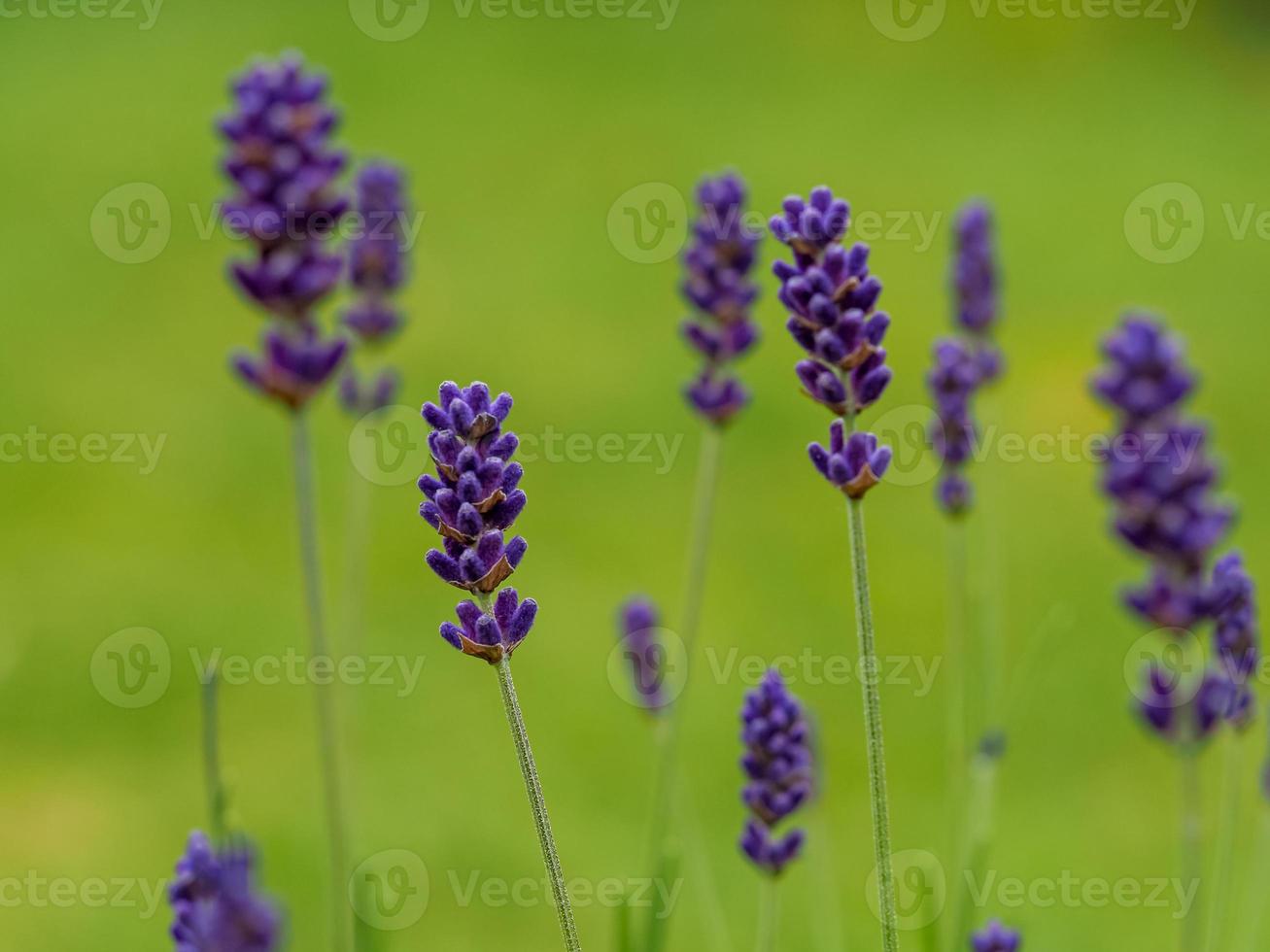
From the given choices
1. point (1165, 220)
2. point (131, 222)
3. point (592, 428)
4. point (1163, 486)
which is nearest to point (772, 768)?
point (1163, 486)

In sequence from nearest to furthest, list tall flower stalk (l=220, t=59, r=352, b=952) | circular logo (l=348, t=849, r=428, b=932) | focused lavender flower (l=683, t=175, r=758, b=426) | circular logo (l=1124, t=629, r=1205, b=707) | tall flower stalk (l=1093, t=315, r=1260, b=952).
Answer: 1. tall flower stalk (l=1093, t=315, r=1260, b=952)
2. circular logo (l=1124, t=629, r=1205, b=707)
3. tall flower stalk (l=220, t=59, r=352, b=952)
4. focused lavender flower (l=683, t=175, r=758, b=426)
5. circular logo (l=348, t=849, r=428, b=932)

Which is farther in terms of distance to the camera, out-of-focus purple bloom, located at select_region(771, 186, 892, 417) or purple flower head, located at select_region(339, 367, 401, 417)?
purple flower head, located at select_region(339, 367, 401, 417)

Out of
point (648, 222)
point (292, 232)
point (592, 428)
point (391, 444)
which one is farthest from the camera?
point (648, 222)

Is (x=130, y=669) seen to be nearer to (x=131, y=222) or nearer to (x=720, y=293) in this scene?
(x=720, y=293)

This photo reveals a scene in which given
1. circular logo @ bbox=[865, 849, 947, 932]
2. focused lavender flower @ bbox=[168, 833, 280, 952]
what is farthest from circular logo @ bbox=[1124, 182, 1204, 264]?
focused lavender flower @ bbox=[168, 833, 280, 952]

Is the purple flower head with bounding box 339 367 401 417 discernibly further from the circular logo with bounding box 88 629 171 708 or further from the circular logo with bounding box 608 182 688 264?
the circular logo with bounding box 608 182 688 264

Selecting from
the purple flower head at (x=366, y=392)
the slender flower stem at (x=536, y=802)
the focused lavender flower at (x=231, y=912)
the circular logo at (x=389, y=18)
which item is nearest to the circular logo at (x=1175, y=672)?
the slender flower stem at (x=536, y=802)

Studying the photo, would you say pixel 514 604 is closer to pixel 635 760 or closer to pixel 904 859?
pixel 904 859
